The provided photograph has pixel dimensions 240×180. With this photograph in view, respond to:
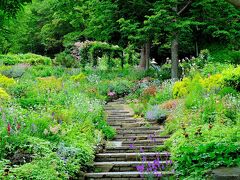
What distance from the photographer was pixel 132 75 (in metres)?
21.2

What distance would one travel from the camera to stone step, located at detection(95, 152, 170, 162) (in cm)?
814

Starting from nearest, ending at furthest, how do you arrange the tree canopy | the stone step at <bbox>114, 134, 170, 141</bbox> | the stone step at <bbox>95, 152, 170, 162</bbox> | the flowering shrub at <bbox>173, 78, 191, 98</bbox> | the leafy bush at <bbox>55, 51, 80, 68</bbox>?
the stone step at <bbox>95, 152, 170, 162</bbox>
the stone step at <bbox>114, 134, 170, 141</bbox>
the flowering shrub at <bbox>173, 78, 191, 98</bbox>
the tree canopy
the leafy bush at <bbox>55, 51, 80, 68</bbox>

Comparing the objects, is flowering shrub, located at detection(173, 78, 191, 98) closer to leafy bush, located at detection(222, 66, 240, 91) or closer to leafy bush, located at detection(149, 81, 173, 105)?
leafy bush, located at detection(149, 81, 173, 105)

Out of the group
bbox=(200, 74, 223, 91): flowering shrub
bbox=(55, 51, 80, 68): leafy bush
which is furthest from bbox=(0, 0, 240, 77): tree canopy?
bbox=(200, 74, 223, 91): flowering shrub

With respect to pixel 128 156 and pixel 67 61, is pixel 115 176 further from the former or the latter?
pixel 67 61

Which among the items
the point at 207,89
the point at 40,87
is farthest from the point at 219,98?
the point at 40,87

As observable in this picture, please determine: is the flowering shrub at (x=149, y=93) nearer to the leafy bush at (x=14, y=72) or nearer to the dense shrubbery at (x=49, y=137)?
the dense shrubbery at (x=49, y=137)

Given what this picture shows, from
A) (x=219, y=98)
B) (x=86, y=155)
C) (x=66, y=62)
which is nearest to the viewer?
(x=86, y=155)

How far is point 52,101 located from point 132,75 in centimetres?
1031

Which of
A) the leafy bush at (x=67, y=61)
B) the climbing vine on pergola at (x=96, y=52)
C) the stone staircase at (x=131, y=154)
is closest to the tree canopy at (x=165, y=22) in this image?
the climbing vine on pergola at (x=96, y=52)

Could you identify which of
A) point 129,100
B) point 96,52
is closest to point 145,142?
point 129,100

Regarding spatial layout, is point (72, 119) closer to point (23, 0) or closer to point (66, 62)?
point (23, 0)

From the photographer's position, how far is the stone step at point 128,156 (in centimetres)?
814

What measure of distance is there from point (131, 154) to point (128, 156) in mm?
70
